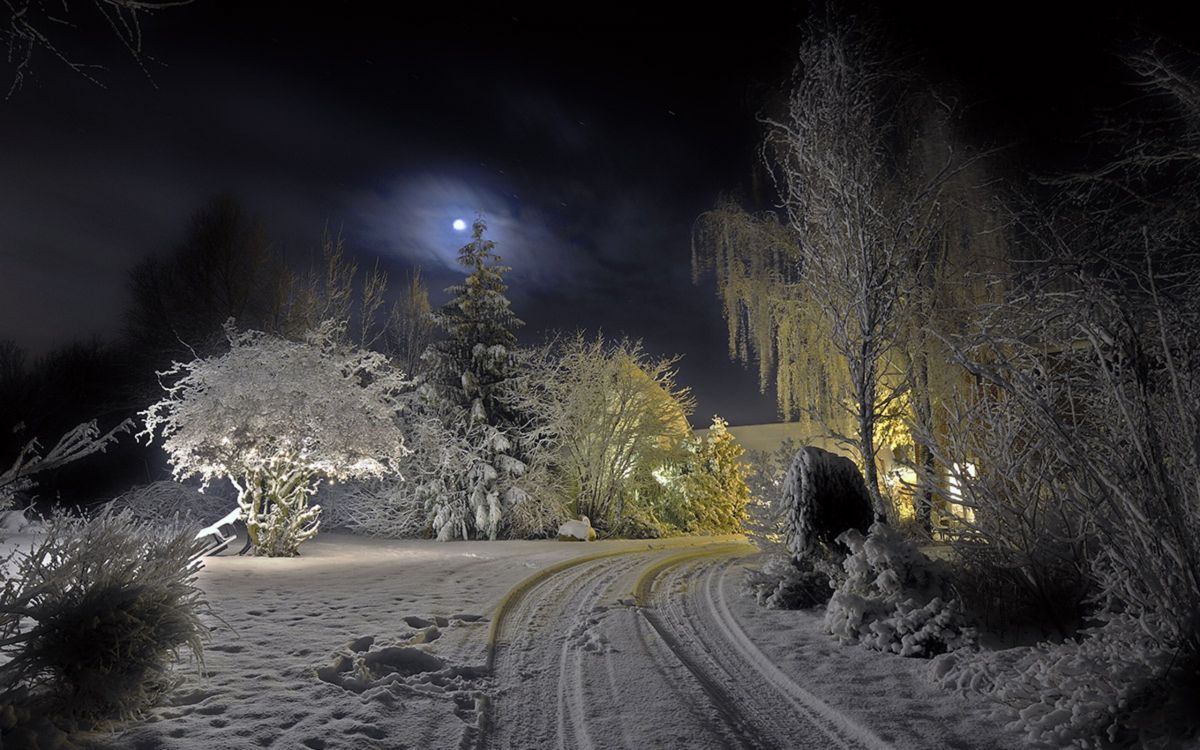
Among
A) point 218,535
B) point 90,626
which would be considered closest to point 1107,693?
point 90,626

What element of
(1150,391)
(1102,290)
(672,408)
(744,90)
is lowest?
(1150,391)

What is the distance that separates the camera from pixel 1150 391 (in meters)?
3.65

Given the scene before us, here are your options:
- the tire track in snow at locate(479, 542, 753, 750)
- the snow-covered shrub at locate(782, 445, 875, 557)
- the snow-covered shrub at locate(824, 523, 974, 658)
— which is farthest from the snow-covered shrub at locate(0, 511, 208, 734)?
the snow-covered shrub at locate(782, 445, 875, 557)

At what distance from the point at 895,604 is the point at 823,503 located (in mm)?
1985

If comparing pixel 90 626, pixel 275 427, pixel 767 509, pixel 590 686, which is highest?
pixel 275 427

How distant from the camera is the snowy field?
3436 millimetres

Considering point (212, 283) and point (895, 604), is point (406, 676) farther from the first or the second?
point (212, 283)

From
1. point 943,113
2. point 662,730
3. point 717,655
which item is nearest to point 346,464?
point 717,655

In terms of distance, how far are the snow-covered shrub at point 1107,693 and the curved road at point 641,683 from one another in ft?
3.07

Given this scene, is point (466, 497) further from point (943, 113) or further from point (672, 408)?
point (943, 113)

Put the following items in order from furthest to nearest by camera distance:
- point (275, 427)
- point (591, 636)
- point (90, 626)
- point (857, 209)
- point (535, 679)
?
point (275, 427), point (857, 209), point (591, 636), point (535, 679), point (90, 626)

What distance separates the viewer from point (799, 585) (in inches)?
264

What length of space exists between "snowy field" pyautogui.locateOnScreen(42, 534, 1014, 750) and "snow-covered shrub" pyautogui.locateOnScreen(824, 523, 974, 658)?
7.4 inches

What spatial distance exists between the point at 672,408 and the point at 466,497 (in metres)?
7.15
